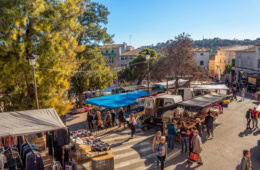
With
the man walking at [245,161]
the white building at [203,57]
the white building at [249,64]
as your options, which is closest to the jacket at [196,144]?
the man walking at [245,161]

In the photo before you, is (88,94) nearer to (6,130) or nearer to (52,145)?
(52,145)

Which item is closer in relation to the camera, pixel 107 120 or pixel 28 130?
pixel 28 130

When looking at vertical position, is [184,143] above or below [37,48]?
below

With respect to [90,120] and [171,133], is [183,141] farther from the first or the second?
[90,120]

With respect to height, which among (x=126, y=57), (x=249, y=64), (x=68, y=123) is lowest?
(x=68, y=123)

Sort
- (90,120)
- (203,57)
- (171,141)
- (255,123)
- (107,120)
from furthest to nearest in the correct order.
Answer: (203,57) → (107,120) → (90,120) → (255,123) → (171,141)

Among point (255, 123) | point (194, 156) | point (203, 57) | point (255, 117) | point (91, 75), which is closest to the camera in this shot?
point (194, 156)

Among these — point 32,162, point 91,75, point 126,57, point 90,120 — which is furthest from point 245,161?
point 126,57

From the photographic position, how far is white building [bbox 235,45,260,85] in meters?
36.0

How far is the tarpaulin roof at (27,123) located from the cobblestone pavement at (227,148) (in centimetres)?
500

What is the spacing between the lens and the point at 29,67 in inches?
405

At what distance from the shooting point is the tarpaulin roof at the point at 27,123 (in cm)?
673

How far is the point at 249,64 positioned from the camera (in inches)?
1567

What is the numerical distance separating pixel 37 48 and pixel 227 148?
35.3ft
